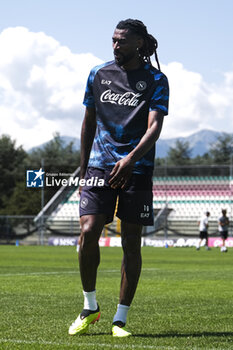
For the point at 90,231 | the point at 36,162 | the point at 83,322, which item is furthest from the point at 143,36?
the point at 36,162

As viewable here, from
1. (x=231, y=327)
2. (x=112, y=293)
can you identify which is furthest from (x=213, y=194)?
(x=231, y=327)

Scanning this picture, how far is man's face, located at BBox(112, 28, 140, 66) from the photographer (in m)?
6.01

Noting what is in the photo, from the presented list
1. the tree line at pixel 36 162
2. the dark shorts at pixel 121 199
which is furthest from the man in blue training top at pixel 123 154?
the tree line at pixel 36 162

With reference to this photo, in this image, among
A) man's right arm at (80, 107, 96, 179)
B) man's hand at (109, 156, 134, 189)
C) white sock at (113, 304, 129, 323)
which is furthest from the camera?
man's right arm at (80, 107, 96, 179)

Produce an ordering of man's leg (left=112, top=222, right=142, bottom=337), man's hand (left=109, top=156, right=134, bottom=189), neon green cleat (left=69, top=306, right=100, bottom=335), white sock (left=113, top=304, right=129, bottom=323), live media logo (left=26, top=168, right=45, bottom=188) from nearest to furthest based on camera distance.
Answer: man's hand (left=109, top=156, right=134, bottom=189) < neon green cleat (left=69, top=306, right=100, bottom=335) < white sock (left=113, top=304, right=129, bottom=323) < man's leg (left=112, top=222, right=142, bottom=337) < live media logo (left=26, top=168, right=45, bottom=188)

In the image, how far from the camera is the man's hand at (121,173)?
5684mm

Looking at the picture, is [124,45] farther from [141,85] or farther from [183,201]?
[183,201]

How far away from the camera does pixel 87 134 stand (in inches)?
250

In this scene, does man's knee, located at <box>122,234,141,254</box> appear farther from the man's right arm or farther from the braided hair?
A: the braided hair

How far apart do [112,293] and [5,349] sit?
5.43 m

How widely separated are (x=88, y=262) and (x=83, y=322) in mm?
470

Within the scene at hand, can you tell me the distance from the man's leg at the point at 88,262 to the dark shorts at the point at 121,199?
8cm

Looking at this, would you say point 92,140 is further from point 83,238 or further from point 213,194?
point 213,194

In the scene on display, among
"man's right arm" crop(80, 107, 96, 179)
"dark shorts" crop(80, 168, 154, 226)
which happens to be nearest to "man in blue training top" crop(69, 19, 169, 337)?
"dark shorts" crop(80, 168, 154, 226)
